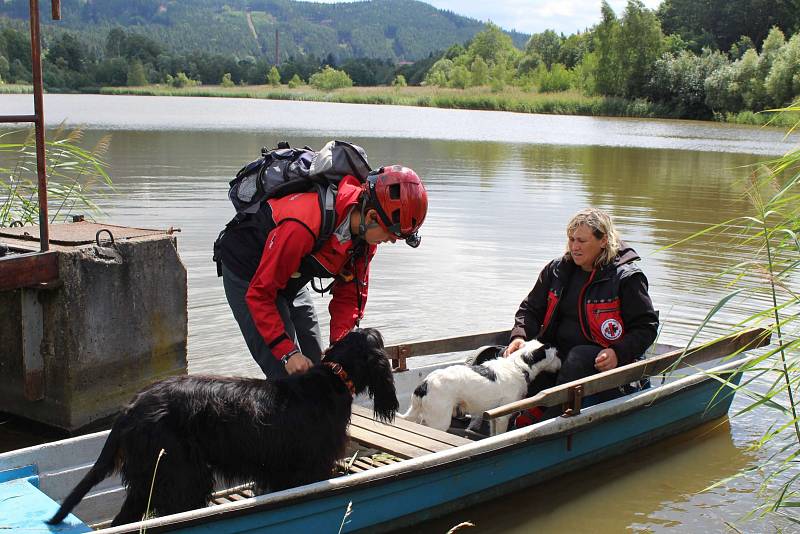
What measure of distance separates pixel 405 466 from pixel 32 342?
9.63ft

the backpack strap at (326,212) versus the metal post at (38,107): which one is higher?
the metal post at (38,107)

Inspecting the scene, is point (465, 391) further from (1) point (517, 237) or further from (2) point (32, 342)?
(1) point (517, 237)

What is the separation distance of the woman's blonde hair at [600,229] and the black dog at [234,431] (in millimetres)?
2086

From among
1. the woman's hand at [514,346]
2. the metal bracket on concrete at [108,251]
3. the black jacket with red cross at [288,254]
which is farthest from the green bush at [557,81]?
the black jacket with red cross at [288,254]

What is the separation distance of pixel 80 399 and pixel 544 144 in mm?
25445

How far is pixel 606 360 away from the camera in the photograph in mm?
5594

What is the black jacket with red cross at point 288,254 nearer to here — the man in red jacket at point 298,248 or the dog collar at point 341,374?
the man in red jacket at point 298,248

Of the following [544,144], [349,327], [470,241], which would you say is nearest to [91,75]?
[544,144]

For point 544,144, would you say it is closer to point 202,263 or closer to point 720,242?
point 720,242

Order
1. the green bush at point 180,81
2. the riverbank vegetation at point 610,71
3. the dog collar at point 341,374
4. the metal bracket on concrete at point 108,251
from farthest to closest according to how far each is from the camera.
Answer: the green bush at point 180,81 → the riverbank vegetation at point 610,71 → the metal bracket on concrete at point 108,251 → the dog collar at point 341,374

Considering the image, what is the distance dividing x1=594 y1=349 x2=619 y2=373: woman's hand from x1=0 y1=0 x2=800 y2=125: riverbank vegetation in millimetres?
18949

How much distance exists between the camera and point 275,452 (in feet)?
12.9

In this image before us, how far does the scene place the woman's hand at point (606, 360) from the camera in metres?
5.60

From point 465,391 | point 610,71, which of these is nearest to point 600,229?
point 465,391
